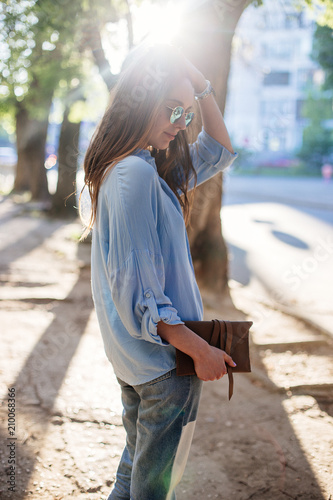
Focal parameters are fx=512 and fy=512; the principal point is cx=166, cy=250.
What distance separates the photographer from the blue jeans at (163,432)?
168cm

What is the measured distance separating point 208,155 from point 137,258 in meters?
0.73

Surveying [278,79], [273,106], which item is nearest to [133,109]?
[273,106]

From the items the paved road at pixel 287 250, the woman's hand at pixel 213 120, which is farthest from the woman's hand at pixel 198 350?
the paved road at pixel 287 250

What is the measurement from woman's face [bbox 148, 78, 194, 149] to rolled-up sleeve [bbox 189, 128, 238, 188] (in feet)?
1.13

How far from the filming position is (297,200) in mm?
17672

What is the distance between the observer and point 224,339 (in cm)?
173

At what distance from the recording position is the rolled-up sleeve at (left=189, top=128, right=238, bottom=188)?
6.79 ft

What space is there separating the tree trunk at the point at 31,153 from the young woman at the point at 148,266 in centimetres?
1658

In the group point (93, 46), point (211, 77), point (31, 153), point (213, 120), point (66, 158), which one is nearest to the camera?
point (213, 120)

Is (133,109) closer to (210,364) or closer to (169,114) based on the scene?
(169,114)

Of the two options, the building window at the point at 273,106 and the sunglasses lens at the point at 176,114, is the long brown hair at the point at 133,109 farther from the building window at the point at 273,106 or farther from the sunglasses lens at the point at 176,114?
the building window at the point at 273,106

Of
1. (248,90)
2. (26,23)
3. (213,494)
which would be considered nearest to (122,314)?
(213,494)

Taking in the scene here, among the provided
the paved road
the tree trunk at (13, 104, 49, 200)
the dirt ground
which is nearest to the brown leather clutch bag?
the dirt ground

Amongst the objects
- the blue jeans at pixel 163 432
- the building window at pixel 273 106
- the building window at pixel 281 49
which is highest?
the blue jeans at pixel 163 432
